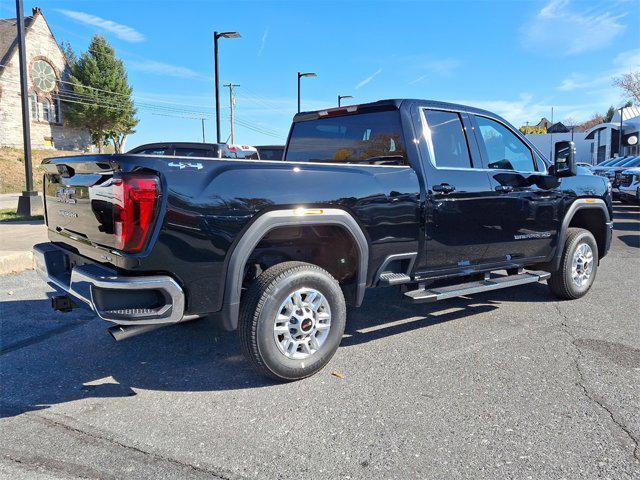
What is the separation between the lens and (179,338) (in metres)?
4.52

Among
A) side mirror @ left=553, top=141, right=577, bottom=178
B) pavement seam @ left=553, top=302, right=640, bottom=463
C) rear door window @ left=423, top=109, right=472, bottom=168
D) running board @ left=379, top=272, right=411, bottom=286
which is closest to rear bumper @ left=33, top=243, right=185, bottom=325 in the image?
running board @ left=379, top=272, right=411, bottom=286

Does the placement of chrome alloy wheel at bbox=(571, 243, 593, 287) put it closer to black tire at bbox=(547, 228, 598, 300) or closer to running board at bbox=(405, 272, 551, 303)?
black tire at bbox=(547, 228, 598, 300)

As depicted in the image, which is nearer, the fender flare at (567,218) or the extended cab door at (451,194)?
the extended cab door at (451,194)

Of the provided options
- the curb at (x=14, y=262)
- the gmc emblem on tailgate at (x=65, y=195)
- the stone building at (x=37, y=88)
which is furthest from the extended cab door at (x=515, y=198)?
the stone building at (x=37, y=88)

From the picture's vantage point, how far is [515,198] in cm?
487

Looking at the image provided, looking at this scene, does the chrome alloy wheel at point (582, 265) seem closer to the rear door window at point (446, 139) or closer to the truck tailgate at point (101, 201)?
the rear door window at point (446, 139)

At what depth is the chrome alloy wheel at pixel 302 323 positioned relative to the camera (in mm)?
3492

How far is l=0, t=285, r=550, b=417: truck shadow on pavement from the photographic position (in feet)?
11.5

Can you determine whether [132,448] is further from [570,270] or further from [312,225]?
[570,270]

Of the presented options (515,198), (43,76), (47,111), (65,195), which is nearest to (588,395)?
(515,198)

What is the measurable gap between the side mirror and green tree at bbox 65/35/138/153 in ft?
151

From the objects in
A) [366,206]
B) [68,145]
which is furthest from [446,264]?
[68,145]

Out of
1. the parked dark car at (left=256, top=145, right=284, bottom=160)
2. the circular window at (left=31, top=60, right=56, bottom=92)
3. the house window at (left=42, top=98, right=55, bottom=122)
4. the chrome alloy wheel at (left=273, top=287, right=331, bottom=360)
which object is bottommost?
the chrome alloy wheel at (left=273, top=287, right=331, bottom=360)

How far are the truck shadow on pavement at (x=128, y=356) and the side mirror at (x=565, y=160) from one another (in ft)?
5.18
